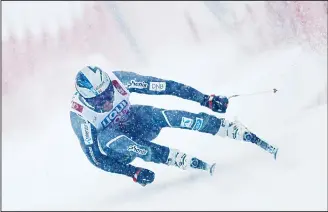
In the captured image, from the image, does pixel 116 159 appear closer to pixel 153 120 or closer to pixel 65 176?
pixel 153 120

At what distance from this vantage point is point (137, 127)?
4.02 metres

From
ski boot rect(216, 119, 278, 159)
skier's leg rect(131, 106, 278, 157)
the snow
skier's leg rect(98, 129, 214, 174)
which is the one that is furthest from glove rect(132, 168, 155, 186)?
the snow

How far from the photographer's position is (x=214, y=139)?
507cm

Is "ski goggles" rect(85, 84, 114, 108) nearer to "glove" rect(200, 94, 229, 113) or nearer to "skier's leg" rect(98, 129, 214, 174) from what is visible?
"skier's leg" rect(98, 129, 214, 174)

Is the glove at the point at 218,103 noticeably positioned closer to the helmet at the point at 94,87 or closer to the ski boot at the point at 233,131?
the ski boot at the point at 233,131

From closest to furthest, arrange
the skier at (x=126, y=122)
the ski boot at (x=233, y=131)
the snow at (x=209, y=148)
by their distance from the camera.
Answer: the skier at (x=126, y=122)
the ski boot at (x=233, y=131)
the snow at (x=209, y=148)

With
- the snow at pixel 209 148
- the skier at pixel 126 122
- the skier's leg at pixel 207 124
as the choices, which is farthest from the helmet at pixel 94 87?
the snow at pixel 209 148

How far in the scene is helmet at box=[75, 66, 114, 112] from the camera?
3703 millimetres

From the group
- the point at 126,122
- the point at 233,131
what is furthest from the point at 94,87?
the point at 233,131

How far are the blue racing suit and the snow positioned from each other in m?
0.68

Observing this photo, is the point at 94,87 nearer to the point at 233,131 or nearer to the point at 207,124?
the point at 207,124

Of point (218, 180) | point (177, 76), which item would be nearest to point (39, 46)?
point (177, 76)

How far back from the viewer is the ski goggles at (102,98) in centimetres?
381

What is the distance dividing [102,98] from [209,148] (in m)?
1.35
